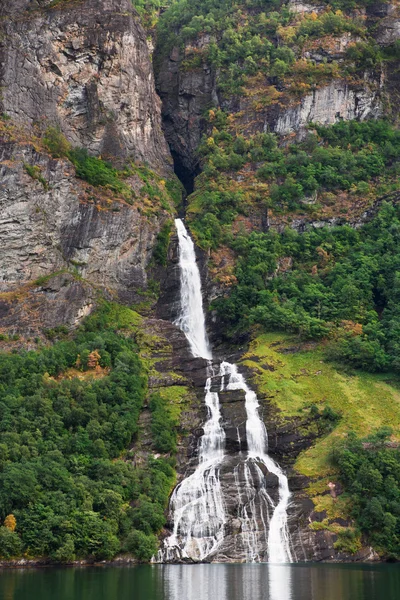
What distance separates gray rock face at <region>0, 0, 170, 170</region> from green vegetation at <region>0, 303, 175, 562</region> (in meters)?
26.7

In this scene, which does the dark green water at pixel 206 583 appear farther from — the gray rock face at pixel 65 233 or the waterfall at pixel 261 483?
the gray rock face at pixel 65 233

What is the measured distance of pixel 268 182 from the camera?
100500mm

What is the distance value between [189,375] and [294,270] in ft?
69.8

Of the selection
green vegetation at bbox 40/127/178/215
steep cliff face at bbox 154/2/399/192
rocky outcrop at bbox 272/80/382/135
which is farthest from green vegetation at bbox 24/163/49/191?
rocky outcrop at bbox 272/80/382/135

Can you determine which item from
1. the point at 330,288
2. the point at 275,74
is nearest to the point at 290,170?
the point at 275,74

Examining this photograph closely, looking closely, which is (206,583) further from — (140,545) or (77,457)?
(77,457)

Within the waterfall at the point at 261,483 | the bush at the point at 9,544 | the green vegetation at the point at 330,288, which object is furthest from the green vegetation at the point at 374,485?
the bush at the point at 9,544

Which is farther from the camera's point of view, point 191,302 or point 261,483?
point 191,302

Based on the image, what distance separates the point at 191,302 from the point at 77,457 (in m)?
29.6

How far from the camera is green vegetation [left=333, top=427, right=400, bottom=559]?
186 ft

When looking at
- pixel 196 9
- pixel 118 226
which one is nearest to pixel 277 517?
pixel 118 226

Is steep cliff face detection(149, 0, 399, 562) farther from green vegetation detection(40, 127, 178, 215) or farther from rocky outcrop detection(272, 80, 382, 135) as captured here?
green vegetation detection(40, 127, 178, 215)

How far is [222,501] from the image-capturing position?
61.8m

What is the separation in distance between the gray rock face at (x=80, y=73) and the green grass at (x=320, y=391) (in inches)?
1295
